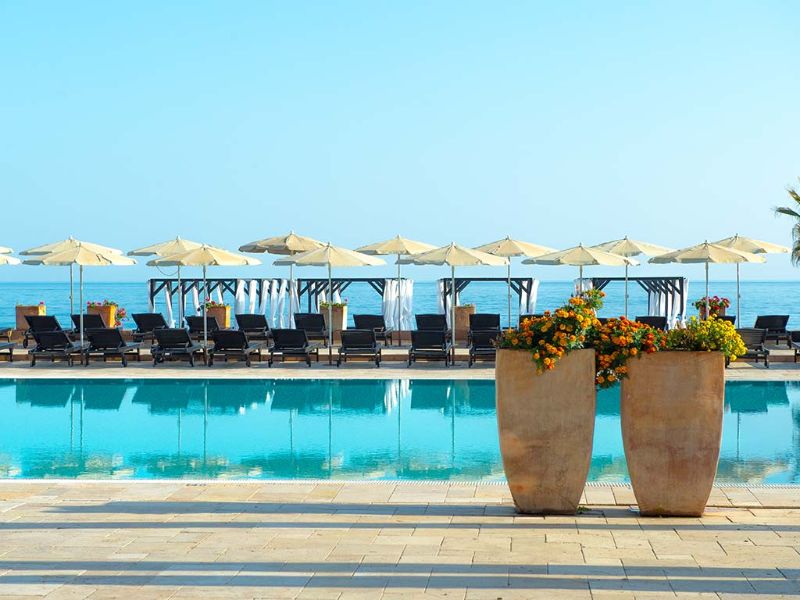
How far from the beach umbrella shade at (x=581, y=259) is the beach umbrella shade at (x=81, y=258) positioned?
24.8 ft

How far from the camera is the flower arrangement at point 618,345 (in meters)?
6.39

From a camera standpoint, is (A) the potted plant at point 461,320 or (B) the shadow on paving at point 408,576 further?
(A) the potted plant at point 461,320

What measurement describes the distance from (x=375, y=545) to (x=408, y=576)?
67 cm

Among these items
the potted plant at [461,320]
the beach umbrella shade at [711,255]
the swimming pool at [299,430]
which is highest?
the beach umbrella shade at [711,255]

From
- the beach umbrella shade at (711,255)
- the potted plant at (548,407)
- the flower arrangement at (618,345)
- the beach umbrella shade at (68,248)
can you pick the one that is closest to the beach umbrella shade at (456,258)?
the beach umbrella shade at (711,255)

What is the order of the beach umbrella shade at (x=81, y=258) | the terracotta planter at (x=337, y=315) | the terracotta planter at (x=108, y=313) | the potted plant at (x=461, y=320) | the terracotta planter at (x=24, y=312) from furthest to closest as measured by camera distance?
the terracotta planter at (x=24, y=312) → the terracotta planter at (x=108, y=313) → the potted plant at (x=461, y=320) → the terracotta planter at (x=337, y=315) → the beach umbrella shade at (x=81, y=258)

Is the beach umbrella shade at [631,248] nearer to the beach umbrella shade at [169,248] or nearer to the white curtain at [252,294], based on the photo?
the white curtain at [252,294]

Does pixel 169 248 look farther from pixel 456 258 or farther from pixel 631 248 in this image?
pixel 631 248

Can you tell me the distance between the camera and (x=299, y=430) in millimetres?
11383

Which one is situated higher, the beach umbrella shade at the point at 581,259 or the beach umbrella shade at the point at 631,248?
the beach umbrella shade at the point at 631,248

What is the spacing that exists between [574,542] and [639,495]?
940 millimetres

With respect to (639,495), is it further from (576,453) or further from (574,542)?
(574,542)

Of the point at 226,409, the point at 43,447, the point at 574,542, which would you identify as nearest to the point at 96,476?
the point at 43,447

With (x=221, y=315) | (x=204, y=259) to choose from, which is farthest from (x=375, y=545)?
(x=221, y=315)
